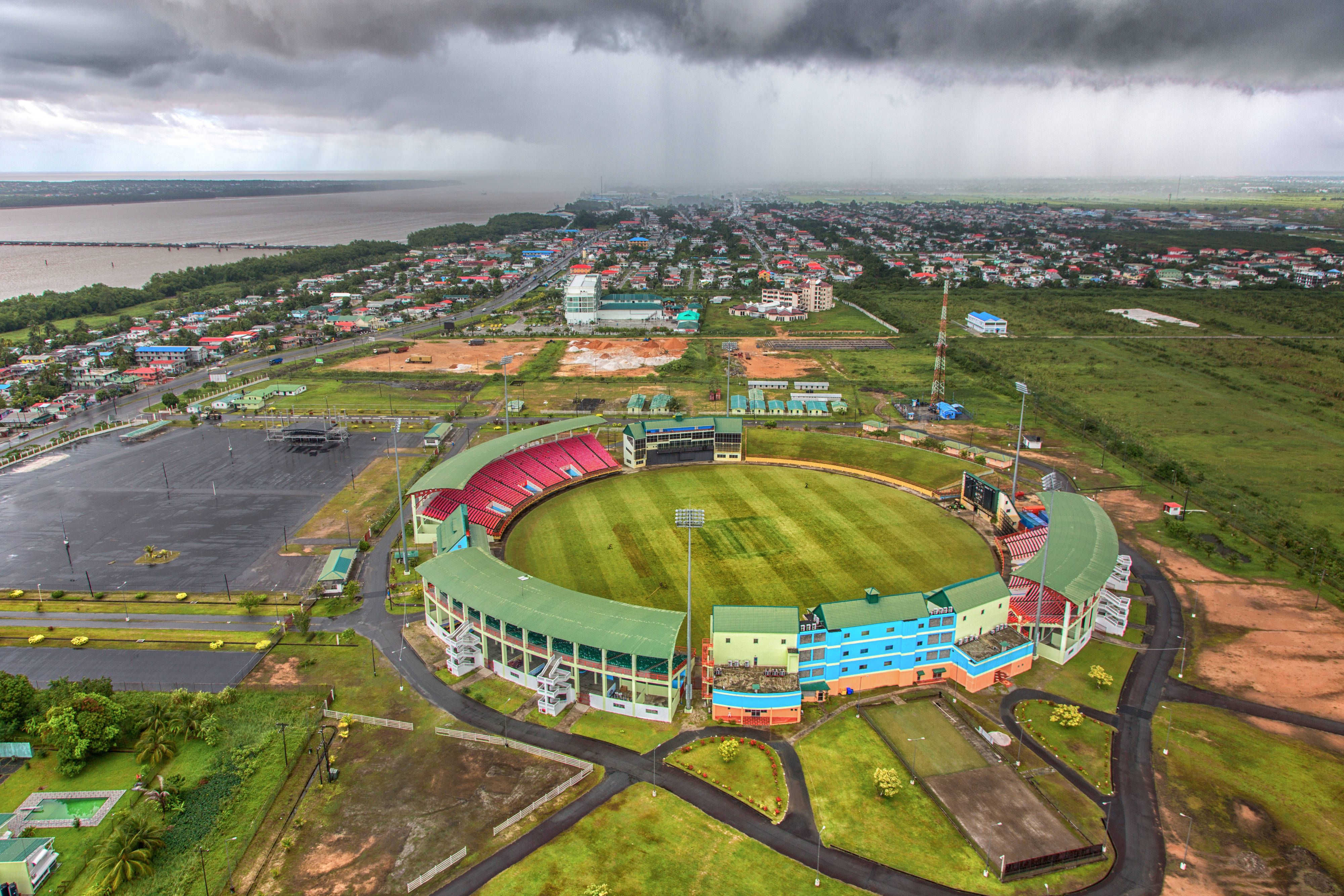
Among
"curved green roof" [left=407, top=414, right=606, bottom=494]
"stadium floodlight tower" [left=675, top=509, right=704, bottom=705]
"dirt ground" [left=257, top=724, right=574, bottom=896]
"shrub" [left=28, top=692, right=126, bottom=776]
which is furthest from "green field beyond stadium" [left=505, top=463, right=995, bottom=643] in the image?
"shrub" [left=28, top=692, right=126, bottom=776]

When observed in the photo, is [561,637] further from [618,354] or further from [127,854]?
[618,354]

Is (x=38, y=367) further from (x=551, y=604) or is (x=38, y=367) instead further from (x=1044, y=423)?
(x=1044, y=423)

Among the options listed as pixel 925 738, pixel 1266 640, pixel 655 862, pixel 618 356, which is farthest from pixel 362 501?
pixel 1266 640

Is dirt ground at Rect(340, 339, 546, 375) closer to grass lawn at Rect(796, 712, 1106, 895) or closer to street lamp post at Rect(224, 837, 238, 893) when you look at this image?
street lamp post at Rect(224, 837, 238, 893)

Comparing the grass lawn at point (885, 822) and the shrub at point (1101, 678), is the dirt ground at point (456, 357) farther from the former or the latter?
the shrub at point (1101, 678)

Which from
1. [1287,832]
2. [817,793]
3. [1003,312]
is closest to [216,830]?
[817,793]

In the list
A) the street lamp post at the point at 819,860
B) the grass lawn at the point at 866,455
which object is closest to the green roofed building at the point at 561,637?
the street lamp post at the point at 819,860
